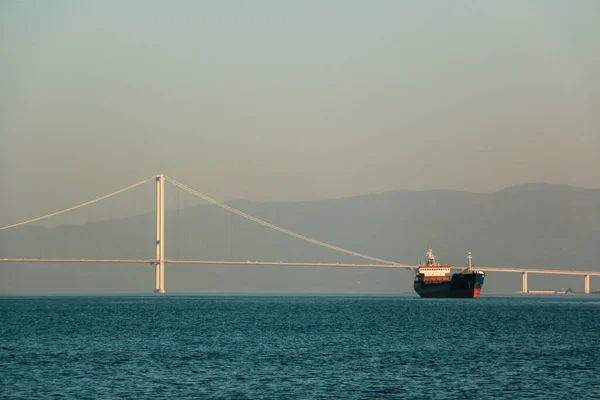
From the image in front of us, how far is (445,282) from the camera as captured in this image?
14800cm

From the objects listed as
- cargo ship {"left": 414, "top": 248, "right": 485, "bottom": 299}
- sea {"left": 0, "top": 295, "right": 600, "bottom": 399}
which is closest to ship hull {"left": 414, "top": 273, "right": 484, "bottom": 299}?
cargo ship {"left": 414, "top": 248, "right": 485, "bottom": 299}

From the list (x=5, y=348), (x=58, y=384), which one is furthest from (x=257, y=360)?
(x=5, y=348)

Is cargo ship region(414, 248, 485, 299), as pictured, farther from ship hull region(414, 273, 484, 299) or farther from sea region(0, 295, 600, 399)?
sea region(0, 295, 600, 399)

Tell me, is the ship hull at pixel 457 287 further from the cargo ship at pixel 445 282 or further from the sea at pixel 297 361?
the sea at pixel 297 361

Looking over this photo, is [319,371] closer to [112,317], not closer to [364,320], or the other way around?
[364,320]

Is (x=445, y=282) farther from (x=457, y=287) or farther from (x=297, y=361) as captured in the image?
(x=297, y=361)

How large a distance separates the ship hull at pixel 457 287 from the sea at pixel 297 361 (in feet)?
253

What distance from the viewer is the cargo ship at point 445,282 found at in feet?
481

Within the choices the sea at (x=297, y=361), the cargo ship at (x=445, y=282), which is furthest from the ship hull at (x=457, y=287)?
the sea at (x=297, y=361)

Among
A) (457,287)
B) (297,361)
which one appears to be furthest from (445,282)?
(297,361)

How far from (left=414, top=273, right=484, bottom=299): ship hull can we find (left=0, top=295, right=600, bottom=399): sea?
7718 cm

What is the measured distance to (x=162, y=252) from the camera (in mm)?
151000

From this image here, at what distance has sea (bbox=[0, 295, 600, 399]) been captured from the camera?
33094 millimetres

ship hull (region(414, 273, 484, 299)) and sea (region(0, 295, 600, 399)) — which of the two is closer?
sea (region(0, 295, 600, 399))
